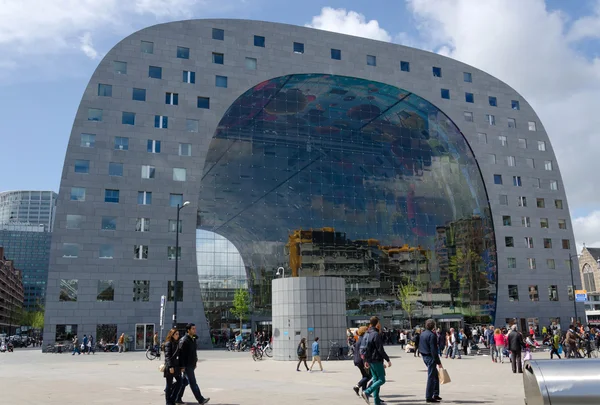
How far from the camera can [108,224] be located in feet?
153

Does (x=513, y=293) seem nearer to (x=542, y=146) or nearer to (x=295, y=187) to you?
(x=542, y=146)

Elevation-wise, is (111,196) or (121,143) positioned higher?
(121,143)

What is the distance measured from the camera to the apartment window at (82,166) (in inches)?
1834

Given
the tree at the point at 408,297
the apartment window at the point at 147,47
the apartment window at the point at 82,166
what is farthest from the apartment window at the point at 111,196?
the tree at the point at 408,297

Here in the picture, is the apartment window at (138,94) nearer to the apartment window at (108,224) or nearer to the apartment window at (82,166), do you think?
the apartment window at (82,166)

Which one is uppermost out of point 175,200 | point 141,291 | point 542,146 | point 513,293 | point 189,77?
point 189,77

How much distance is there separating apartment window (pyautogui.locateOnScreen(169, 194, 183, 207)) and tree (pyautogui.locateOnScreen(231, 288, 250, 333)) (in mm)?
11747

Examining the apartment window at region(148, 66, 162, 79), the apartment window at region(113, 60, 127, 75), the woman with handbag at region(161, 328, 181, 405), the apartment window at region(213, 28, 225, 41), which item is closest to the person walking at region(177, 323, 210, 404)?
the woman with handbag at region(161, 328, 181, 405)

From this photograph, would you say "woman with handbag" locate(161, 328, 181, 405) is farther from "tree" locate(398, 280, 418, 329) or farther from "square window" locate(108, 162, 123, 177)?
"tree" locate(398, 280, 418, 329)

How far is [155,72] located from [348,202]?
2406 centimetres

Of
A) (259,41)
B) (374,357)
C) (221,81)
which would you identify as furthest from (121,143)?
(374,357)

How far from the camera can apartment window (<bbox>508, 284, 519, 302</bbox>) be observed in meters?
61.7

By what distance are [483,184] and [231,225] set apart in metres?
30.1

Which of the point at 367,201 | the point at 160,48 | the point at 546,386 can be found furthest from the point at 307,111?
the point at 546,386
